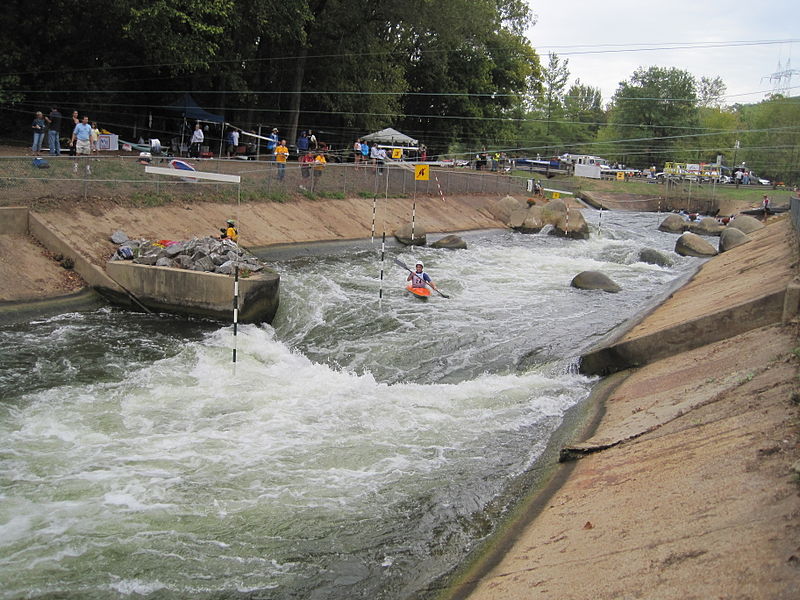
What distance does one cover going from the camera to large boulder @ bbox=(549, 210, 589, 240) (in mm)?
42500

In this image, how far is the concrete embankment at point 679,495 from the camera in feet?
20.1

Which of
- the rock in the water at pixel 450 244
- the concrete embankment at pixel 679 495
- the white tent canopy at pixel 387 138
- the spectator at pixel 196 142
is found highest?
the white tent canopy at pixel 387 138

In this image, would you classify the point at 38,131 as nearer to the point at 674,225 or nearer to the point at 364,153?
the point at 364,153

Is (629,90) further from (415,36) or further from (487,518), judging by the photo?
(487,518)

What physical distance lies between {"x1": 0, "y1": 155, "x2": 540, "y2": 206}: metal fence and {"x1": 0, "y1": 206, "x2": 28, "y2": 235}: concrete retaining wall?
695 millimetres

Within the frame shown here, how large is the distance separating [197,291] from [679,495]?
13847mm

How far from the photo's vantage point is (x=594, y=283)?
26.2 m

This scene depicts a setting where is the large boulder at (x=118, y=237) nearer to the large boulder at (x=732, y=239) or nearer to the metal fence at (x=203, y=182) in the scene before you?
the metal fence at (x=203, y=182)

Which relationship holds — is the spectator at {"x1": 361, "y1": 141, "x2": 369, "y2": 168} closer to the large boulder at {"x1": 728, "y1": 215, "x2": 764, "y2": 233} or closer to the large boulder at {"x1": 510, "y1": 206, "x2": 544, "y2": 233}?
the large boulder at {"x1": 510, "y1": 206, "x2": 544, "y2": 233}

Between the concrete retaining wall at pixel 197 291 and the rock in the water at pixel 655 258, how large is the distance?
19872 millimetres

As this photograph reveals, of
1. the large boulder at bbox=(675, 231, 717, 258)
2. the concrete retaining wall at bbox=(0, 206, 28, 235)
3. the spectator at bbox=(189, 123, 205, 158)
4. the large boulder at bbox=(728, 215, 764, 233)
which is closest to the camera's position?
the concrete retaining wall at bbox=(0, 206, 28, 235)

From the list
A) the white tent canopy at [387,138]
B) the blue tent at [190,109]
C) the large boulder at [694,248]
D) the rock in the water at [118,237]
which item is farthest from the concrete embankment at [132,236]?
the large boulder at [694,248]

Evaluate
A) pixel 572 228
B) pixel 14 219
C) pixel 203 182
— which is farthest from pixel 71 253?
pixel 572 228

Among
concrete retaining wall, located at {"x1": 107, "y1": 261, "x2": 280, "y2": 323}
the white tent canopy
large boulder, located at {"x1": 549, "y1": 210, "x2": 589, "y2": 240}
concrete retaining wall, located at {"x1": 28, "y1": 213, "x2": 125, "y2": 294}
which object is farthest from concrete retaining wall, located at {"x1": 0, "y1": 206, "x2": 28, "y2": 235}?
large boulder, located at {"x1": 549, "y1": 210, "x2": 589, "y2": 240}
